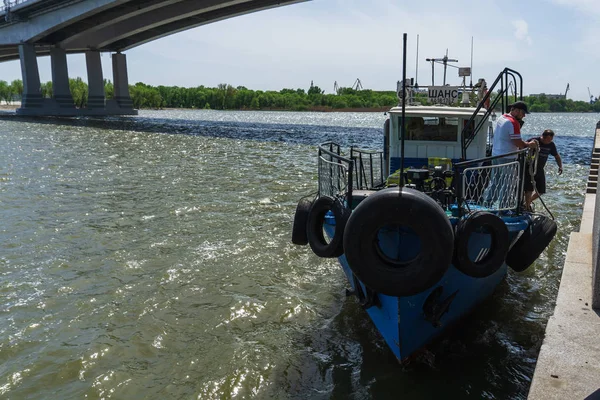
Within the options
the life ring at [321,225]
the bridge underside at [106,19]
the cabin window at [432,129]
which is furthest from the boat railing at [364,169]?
the bridge underside at [106,19]

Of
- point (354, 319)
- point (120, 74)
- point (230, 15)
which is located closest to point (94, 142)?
point (230, 15)

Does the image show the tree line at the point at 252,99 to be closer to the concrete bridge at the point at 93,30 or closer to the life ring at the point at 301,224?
the concrete bridge at the point at 93,30

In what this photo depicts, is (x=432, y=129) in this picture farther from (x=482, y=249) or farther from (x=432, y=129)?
(x=482, y=249)

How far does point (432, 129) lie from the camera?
10148 mm

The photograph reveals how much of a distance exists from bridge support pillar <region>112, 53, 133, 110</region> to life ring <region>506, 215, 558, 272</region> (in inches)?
2567

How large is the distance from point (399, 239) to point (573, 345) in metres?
1.95

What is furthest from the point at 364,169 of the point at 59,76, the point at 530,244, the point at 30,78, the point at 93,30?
the point at 59,76

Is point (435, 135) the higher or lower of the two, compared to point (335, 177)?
higher

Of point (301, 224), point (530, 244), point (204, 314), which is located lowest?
point (204, 314)

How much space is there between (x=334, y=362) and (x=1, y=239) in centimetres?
838

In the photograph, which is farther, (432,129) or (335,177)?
(432,129)

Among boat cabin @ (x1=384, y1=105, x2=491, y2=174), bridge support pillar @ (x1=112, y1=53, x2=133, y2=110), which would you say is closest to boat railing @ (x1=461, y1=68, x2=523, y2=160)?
boat cabin @ (x1=384, y1=105, x2=491, y2=174)

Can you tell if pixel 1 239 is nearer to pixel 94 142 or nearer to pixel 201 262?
pixel 201 262

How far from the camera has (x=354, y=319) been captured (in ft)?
25.8
